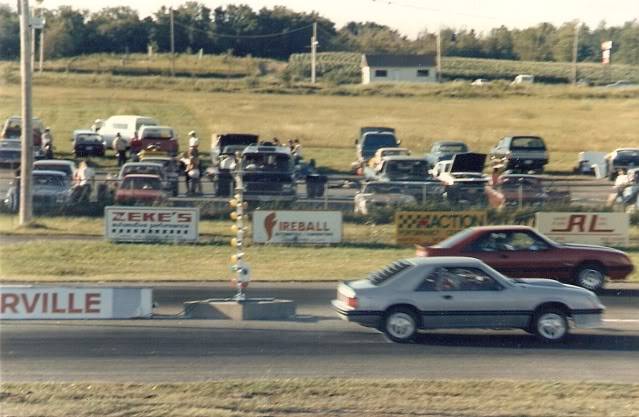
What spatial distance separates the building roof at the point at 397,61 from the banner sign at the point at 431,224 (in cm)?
5358

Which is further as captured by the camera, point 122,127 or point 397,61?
point 397,61

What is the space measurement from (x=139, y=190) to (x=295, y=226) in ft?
18.8

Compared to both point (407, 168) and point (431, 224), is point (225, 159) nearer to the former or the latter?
point (407, 168)

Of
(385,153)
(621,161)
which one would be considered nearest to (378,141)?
(385,153)

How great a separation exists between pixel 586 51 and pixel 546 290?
78626 millimetres

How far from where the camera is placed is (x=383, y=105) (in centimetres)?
6531

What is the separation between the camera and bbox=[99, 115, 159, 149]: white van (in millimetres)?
47250

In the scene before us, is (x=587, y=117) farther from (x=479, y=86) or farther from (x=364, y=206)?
(x=364, y=206)

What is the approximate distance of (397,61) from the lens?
80438 millimetres

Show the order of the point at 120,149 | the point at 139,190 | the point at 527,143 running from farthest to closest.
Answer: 1. the point at 527,143
2. the point at 120,149
3. the point at 139,190

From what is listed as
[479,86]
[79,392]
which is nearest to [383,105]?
[479,86]

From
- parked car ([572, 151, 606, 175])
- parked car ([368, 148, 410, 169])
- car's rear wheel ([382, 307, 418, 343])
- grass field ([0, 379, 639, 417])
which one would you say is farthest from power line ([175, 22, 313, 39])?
grass field ([0, 379, 639, 417])

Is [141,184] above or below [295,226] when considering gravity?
above

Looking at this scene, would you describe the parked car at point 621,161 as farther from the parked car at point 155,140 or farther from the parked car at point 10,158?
the parked car at point 10,158
